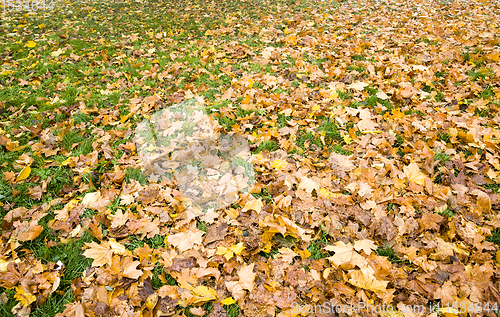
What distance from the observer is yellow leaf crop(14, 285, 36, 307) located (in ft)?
6.07

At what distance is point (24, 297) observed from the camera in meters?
1.87

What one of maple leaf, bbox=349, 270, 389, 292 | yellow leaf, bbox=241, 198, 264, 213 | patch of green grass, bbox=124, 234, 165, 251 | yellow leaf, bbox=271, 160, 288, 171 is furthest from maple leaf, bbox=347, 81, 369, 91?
patch of green grass, bbox=124, 234, 165, 251

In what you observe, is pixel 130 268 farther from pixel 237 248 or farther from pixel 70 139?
pixel 70 139

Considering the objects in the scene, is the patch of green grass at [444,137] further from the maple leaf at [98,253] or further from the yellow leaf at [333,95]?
the maple leaf at [98,253]

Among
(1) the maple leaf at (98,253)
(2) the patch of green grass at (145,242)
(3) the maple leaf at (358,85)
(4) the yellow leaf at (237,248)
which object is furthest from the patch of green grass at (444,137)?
(1) the maple leaf at (98,253)

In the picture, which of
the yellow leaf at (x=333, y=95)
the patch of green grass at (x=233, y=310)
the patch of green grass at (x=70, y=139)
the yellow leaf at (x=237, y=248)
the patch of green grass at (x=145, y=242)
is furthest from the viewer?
the yellow leaf at (x=333, y=95)

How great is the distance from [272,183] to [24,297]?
84.6 inches

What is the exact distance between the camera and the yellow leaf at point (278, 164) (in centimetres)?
287

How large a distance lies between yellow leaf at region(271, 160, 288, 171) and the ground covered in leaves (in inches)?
0.8

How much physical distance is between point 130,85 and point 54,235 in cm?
286

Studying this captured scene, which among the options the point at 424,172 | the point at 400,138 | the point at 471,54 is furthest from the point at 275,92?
the point at 471,54

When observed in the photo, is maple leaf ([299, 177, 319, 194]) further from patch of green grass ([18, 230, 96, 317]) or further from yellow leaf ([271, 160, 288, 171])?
patch of green grass ([18, 230, 96, 317])

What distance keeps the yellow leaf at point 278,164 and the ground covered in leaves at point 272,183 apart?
2 cm

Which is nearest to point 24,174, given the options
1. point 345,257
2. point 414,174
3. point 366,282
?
point 345,257
